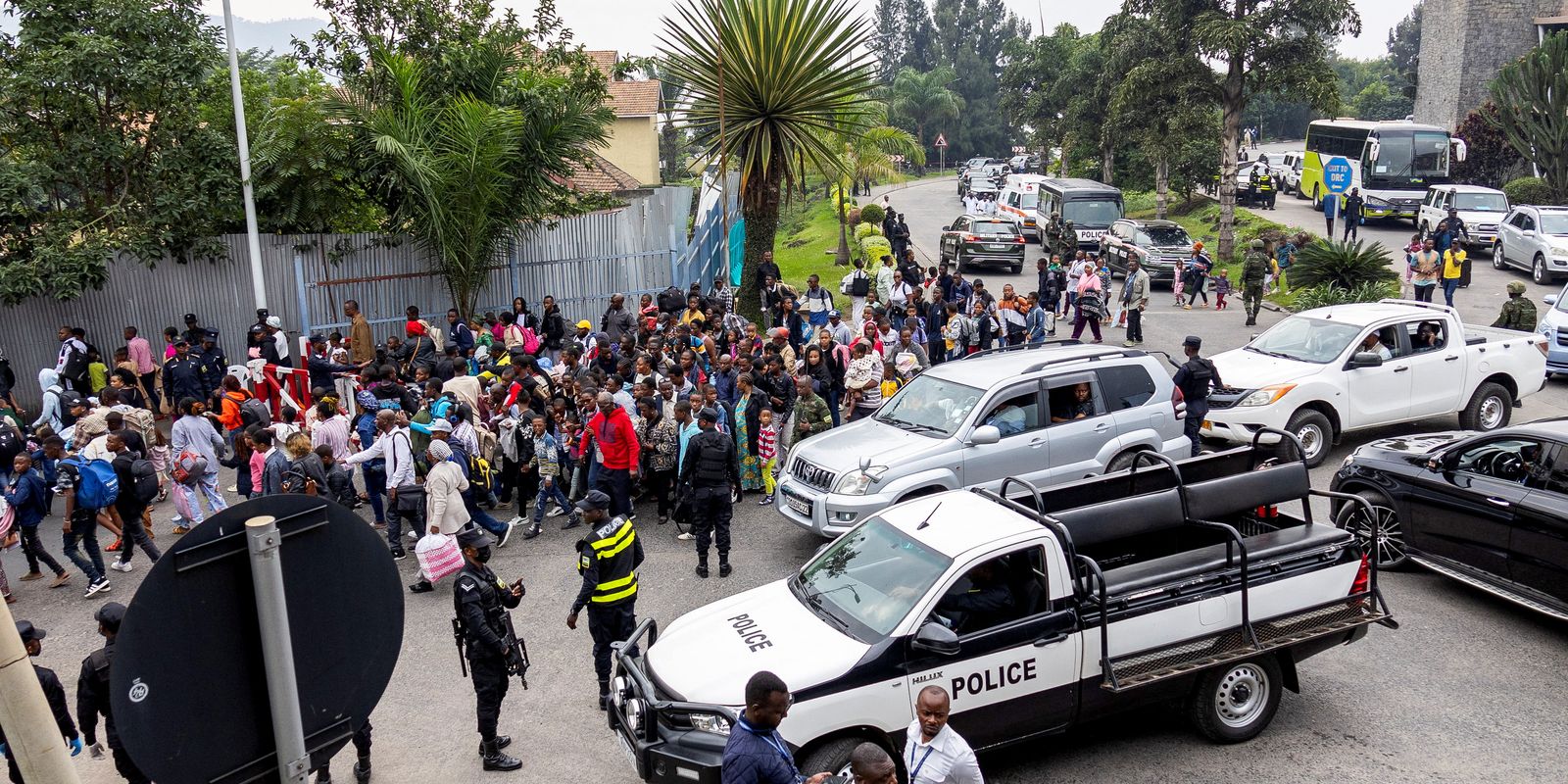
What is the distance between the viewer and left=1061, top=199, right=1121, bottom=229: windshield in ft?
96.5

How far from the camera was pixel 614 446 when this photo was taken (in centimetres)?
1095

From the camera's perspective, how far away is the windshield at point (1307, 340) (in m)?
12.9

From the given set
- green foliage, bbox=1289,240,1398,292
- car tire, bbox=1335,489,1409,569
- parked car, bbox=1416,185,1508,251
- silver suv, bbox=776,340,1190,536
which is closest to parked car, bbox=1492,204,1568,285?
parked car, bbox=1416,185,1508,251

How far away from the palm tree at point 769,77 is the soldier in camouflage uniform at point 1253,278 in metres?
8.01

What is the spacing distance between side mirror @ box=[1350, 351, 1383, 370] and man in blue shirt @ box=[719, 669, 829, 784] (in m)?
10.3

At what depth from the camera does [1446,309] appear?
13.3m

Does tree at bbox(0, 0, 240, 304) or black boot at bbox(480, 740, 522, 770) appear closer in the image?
black boot at bbox(480, 740, 522, 770)

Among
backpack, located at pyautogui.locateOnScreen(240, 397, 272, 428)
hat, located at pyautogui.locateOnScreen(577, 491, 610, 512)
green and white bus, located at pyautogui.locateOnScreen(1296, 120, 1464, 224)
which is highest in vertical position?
green and white bus, located at pyautogui.locateOnScreen(1296, 120, 1464, 224)

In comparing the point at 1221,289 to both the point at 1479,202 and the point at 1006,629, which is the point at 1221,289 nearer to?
the point at 1479,202

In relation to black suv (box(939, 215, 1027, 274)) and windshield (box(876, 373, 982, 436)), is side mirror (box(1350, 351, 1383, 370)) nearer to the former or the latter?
windshield (box(876, 373, 982, 436))

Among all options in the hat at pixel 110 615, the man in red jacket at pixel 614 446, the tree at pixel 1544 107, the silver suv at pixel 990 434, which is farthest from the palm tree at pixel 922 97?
the hat at pixel 110 615

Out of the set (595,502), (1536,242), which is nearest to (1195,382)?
(595,502)

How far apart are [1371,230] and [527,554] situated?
3060 centimetres

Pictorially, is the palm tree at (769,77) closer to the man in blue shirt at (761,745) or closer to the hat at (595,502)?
the hat at (595,502)
